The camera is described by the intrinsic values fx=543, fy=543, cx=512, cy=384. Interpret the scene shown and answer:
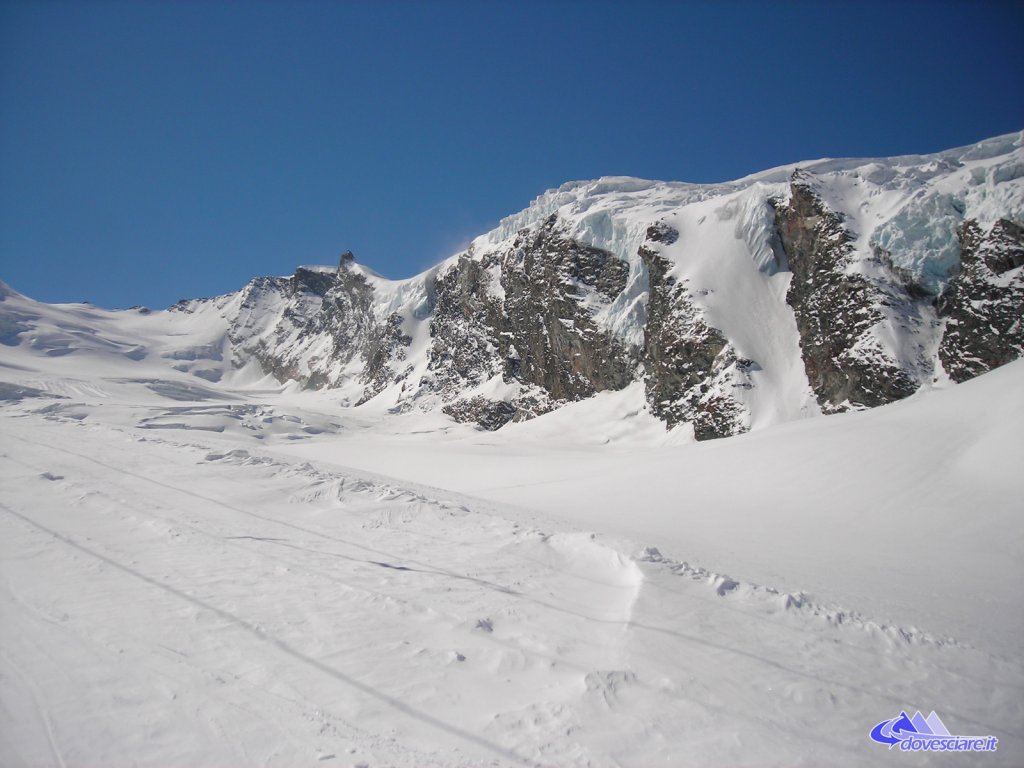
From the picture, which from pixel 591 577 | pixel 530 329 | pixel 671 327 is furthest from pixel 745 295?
pixel 591 577

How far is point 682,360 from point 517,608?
1372 inches

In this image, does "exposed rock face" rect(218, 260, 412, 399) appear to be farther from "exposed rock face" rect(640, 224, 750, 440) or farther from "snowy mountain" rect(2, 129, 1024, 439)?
"exposed rock face" rect(640, 224, 750, 440)

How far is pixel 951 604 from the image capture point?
747 cm

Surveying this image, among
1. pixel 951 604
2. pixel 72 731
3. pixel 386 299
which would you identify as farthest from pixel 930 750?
pixel 386 299

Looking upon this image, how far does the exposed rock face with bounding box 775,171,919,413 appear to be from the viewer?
Answer: 29.5m

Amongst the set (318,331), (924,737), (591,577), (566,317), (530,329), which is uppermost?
(318,331)

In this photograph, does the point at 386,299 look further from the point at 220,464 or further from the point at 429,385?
the point at 220,464

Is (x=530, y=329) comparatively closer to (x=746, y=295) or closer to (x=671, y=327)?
(x=671, y=327)

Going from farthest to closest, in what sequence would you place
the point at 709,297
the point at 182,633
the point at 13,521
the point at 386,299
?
the point at 386,299 → the point at 709,297 → the point at 13,521 → the point at 182,633

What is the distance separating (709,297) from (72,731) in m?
40.1

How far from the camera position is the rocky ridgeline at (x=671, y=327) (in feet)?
91.6

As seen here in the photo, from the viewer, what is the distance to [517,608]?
655 centimetres

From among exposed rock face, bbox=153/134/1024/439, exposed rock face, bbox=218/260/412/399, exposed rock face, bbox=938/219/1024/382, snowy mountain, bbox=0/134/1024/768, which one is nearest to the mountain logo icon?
snowy mountain, bbox=0/134/1024/768

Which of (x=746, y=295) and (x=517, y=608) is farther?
(x=746, y=295)
